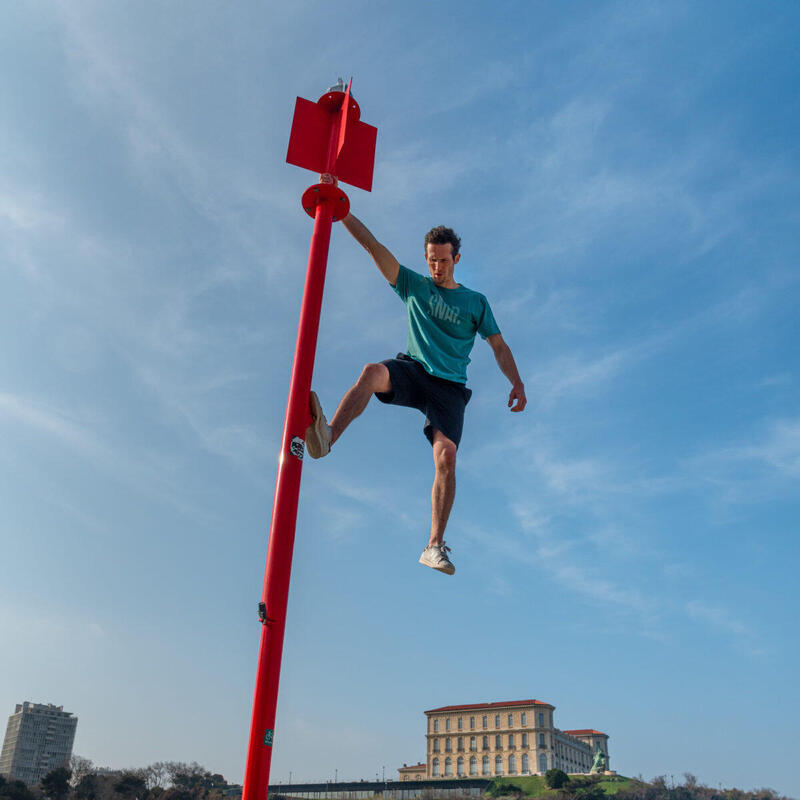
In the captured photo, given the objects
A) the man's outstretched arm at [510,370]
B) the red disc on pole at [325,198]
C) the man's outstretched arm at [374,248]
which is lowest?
the man's outstretched arm at [510,370]

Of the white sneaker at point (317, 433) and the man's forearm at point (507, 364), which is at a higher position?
the man's forearm at point (507, 364)

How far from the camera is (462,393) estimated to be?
18.5 feet

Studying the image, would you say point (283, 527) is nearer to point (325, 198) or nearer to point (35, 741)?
point (325, 198)

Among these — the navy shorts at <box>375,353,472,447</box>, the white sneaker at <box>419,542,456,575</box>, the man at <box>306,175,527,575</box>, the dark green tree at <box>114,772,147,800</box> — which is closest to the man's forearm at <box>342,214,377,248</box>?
the man at <box>306,175,527,575</box>

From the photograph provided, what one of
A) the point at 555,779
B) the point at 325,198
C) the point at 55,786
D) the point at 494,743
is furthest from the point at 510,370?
the point at 494,743

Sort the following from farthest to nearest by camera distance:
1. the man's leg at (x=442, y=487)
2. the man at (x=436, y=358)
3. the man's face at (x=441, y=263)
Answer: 1. the man's face at (x=441, y=263)
2. the man's leg at (x=442, y=487)
3. the man at (x=436, y=358)

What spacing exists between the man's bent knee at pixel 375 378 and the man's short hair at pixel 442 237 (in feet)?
3.94

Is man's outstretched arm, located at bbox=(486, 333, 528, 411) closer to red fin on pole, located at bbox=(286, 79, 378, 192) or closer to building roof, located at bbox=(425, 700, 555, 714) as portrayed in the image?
red fin on pole, located at bbox=(286, 79, 378, 192)

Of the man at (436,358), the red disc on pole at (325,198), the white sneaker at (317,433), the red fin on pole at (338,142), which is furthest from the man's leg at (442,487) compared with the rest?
the red fin on pole at (338,142)

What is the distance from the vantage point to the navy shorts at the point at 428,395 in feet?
17.7

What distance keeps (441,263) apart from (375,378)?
4.04 ft

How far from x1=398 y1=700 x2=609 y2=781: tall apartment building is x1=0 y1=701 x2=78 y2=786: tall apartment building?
67011 mm

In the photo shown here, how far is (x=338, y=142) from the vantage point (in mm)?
5012

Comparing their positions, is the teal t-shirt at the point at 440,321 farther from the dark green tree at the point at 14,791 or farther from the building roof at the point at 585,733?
the building roof at the point at 585,733
